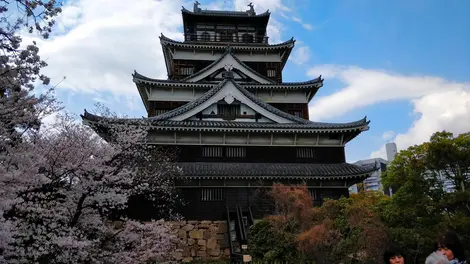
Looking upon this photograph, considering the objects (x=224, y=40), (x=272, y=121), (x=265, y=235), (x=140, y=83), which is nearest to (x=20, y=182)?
(x=265, y=235)

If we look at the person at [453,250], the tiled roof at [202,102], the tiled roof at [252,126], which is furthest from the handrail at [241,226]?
the person at [453,250]

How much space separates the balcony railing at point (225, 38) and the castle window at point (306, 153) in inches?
477

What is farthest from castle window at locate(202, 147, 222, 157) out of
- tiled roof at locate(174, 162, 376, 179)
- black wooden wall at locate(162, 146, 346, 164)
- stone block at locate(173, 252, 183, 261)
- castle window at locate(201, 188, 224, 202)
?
stone block at locate(173, 252, 183, 261)

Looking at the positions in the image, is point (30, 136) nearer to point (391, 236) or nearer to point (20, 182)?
point (20, 182)

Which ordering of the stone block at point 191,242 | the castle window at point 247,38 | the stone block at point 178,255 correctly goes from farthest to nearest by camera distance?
the castle window at point 247,38
the stone block at point 191,242
the stone block at point 178,255

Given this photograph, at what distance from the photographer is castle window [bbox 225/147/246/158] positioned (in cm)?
1917

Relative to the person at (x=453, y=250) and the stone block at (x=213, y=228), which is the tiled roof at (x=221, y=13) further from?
the person at (x=453, y=250)

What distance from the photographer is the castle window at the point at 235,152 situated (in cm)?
1917

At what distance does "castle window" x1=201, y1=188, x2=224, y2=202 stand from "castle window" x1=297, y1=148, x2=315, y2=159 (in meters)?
4.90

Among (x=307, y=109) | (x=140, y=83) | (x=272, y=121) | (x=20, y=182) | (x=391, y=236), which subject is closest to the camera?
(x=20, y=182)

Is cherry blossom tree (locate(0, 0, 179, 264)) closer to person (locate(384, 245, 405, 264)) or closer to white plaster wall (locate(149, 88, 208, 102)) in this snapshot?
person (locate(384, 245, 405, 264))

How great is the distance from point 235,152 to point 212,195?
281 centimetres

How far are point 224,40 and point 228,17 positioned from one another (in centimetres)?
205

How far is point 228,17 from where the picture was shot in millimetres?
29156
